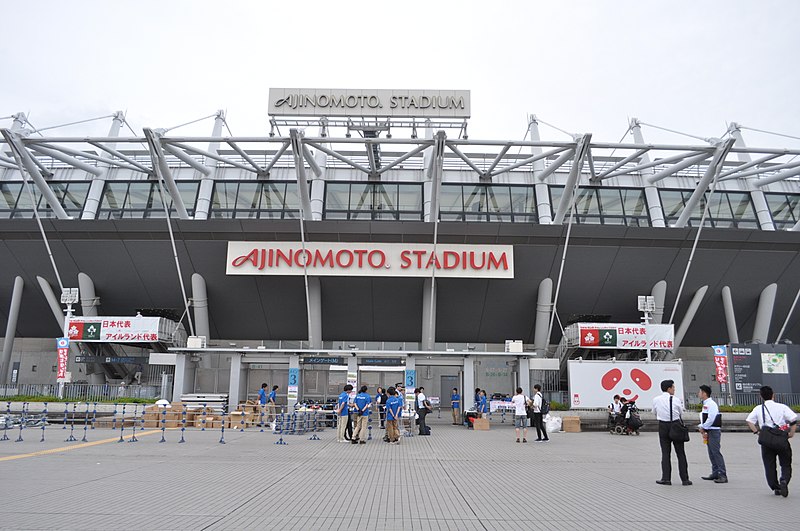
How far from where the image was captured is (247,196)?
125 feet

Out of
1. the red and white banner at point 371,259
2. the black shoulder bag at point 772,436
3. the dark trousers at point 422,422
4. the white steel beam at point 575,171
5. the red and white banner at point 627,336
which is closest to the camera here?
the black shoulder bag at point 772,436

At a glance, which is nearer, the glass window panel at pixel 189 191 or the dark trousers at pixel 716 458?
the dark trousers at pixel 716 458

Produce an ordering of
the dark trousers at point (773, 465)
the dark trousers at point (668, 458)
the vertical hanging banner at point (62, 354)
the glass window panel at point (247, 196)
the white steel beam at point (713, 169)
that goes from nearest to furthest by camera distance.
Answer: the dark trousers at point (773, 465)
the dark trousers at point (668, 458)
the white steel beam at point (713, 169)
the vertical hanging banner at point (62, 354)
the glass window panel at point (247, 196)

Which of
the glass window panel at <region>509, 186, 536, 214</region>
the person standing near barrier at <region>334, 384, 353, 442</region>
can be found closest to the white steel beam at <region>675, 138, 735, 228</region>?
the glass window panel at <region>509, 186, 536, 214</region>

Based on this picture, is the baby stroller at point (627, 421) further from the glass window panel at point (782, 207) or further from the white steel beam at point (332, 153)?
the glass window panel at point (782, 207)

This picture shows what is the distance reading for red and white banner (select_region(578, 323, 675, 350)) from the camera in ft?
101

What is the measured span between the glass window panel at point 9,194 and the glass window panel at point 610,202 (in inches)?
1449

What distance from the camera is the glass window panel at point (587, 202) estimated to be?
38156 mm

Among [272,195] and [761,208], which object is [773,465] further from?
[761,208]

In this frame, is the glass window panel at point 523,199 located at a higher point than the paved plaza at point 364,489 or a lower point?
higher

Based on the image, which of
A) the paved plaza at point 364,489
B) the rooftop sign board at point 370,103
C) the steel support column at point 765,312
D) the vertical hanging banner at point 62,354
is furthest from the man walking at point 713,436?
the vertical hanging banner at point 62,354

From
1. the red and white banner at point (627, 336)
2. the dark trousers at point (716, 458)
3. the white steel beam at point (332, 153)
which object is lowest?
the dark trousers at point (716, 458)

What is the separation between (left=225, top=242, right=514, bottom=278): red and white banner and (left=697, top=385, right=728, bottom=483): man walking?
66.8 feet

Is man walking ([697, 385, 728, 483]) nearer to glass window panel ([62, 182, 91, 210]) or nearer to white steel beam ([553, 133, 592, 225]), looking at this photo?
white steel beam ([553, 133, 592, 225])
